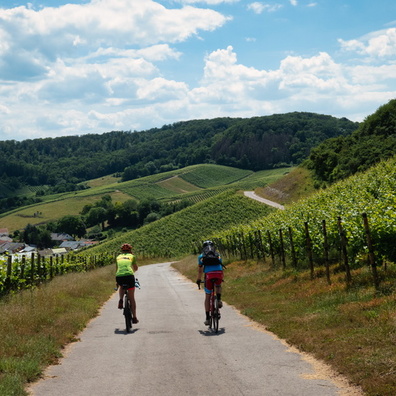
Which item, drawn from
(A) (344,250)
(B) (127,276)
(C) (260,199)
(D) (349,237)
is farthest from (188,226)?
(B) (127,276)

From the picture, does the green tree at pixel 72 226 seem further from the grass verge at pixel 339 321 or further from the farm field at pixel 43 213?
the grass verge at pixel 339 321

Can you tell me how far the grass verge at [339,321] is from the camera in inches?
283

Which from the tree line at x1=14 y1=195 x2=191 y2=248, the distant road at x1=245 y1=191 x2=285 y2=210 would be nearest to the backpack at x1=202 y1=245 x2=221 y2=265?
the distant road at x1=245 y1=191 x2=285 y2=210

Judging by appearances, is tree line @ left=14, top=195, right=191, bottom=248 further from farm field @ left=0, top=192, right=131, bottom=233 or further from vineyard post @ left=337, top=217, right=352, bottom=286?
vineyard post @ left=337, top=217, right=352, bottom=286

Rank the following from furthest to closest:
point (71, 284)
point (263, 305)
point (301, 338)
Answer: point (71, 284)
point (263, 305)
point (301, 338)

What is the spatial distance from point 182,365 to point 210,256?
14.9 ft

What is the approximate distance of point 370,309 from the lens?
35.2 ft

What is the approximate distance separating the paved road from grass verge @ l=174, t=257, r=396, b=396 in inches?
17.8

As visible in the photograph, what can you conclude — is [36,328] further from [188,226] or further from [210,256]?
[188,226]

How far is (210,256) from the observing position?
41.8 ft

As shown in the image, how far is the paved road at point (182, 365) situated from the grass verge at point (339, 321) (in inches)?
17.8

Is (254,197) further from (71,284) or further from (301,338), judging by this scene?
(301,338)

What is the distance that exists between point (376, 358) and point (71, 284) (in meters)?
14.6

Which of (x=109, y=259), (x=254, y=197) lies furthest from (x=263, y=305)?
(x=254, y=197)
